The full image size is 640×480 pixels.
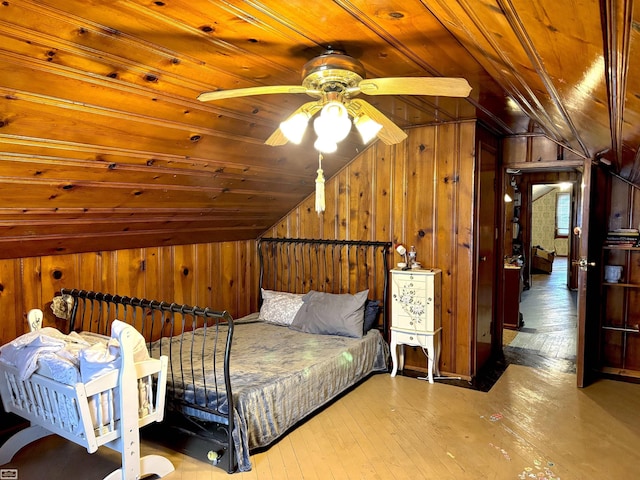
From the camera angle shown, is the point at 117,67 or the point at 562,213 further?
the point at 562,213

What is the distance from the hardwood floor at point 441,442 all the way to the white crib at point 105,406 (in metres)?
0.36

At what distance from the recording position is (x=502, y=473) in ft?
8.38

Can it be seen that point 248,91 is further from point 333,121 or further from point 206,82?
point 206,82

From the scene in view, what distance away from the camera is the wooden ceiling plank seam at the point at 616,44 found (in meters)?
0.84

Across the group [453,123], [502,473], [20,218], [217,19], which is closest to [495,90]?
[453,123]

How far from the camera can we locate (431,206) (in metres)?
4.07

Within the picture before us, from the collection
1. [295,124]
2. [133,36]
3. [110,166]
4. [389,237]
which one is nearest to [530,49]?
[295,124]

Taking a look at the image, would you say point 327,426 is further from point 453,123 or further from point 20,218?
point 453,123

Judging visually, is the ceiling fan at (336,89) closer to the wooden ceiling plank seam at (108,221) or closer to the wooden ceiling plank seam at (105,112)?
the wooden ceiling plank seam at (105,112)

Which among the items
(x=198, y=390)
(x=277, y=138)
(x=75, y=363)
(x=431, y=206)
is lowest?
(x=198, y=390)

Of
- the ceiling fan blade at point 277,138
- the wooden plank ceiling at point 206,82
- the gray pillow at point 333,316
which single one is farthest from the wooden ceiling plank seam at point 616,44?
the gray pillow at point 333,316

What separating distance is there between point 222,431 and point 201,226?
1903 mm

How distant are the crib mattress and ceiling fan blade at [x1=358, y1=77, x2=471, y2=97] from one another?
192 centimetres

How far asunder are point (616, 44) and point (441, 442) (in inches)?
102
